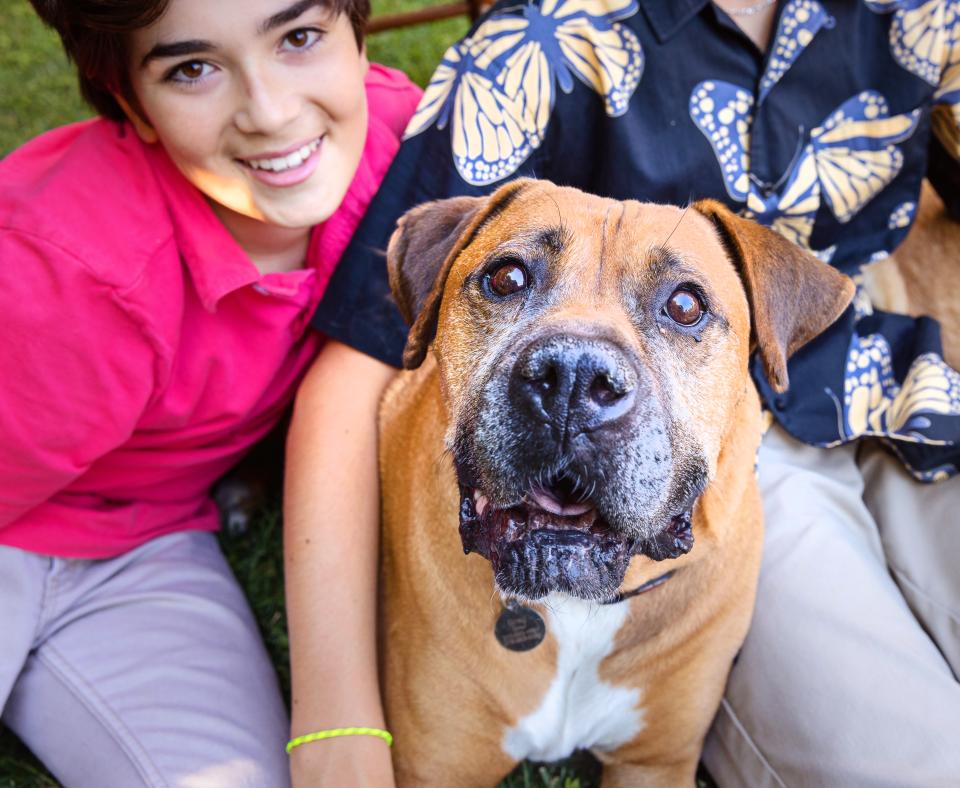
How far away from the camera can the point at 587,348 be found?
1690 millimetres

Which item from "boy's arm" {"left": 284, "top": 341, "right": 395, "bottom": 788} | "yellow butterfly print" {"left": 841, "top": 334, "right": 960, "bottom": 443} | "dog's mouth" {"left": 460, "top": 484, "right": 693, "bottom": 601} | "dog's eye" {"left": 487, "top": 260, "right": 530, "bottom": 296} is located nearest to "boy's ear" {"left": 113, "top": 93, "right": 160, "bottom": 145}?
"boy's arm" {"left": 284, "top": 341, "right": 395, "bottom": 788}

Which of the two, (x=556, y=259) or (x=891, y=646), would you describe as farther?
(x=891, y=646)

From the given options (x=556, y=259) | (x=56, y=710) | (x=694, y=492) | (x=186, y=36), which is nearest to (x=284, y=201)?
(x=186, y=36)

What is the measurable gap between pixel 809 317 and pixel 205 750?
6.15 ft

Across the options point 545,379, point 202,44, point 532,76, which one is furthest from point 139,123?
point 545,379

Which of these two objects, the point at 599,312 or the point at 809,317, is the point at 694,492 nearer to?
the point at 599,312

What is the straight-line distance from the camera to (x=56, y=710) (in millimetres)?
2518

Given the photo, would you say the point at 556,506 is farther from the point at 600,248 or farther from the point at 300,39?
the point at 300,39

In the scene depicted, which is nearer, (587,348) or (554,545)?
(587,348)

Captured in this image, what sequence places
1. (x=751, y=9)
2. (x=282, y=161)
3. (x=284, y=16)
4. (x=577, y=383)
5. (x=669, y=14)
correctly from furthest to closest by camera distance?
(x=751, y=9)
(x=669, y=14)
(x=282, y=161)
(x=284, y=16)
(x=577, y=383)

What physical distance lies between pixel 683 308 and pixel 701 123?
868mm

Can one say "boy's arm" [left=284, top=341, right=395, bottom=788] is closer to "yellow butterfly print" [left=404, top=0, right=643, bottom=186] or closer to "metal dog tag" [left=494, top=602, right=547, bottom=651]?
"metal dog tag" [left=494, top=602, right=547, bottom=651]

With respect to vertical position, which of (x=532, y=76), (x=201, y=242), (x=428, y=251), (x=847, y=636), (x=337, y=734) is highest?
(x=532, y=76)

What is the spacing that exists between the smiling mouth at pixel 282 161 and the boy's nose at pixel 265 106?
0.36 ft
